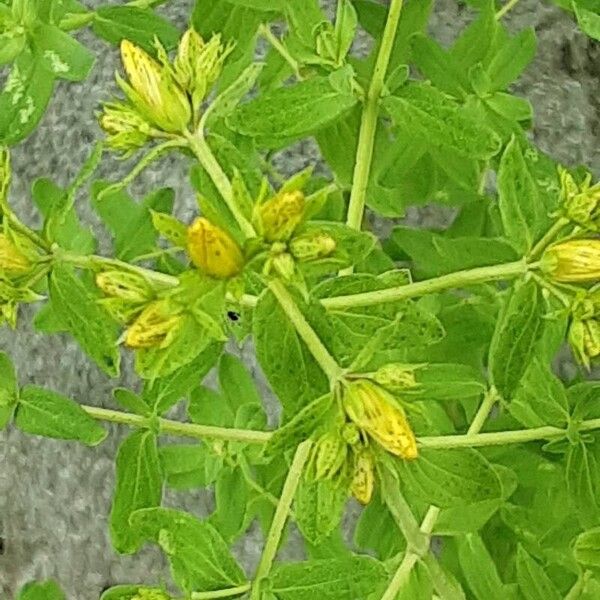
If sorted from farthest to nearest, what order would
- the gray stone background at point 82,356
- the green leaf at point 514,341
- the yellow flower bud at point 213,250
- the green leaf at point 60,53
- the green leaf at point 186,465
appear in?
the gray stone background at point 82,356 < the green leaf at point 186,465 < the green leaf at point 60,53 < the green leaf at point 514,341 < the yellow flower bud at point 213,250

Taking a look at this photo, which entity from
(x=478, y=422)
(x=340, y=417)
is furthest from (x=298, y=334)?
(x=478, y=422)

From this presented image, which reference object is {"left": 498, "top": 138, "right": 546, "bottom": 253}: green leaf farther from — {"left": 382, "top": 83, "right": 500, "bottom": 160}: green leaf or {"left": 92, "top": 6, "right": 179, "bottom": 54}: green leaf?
{"left": 92, "top": 6, "right": 179, "bottom": 54}: green leaf

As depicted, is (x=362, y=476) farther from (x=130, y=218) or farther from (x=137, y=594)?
(x=130, y=218)

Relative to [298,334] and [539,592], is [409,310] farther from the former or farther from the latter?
[539,592]

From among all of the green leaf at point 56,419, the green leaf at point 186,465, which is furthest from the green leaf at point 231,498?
the green leaf at point 56,419

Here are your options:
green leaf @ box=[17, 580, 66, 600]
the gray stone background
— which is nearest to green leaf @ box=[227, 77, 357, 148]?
green leaf @ box=[17, 580, 66, 600]

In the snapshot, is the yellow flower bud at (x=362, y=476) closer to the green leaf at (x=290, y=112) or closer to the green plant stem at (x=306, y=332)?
the green plant stem at (x=306, y=332)
